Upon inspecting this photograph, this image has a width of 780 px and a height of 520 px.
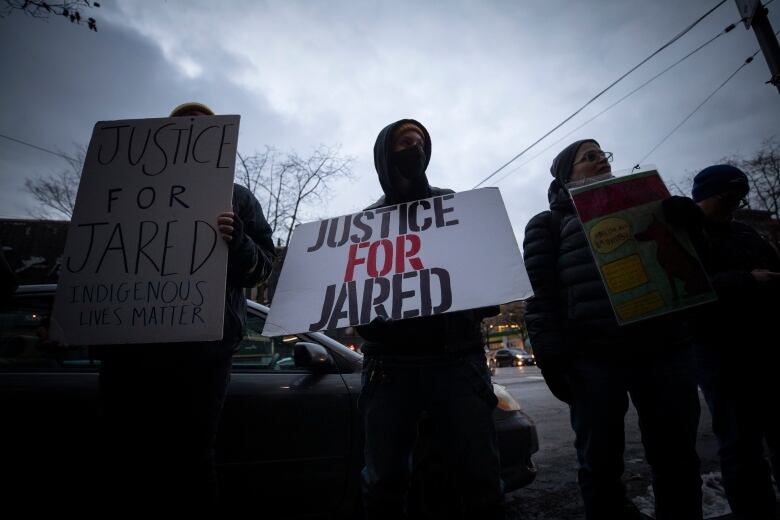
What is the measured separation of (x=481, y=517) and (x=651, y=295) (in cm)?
105

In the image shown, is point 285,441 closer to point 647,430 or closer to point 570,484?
point 647,430

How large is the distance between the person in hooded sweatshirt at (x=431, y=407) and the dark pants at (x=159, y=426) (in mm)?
612

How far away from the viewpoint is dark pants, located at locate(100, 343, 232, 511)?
133cm

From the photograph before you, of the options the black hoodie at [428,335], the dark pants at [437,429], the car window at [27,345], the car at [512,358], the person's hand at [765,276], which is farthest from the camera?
the car at [512,358]

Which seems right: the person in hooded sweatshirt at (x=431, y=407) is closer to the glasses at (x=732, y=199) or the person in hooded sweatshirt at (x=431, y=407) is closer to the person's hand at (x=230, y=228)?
the person's hand at (x=230, y=228)

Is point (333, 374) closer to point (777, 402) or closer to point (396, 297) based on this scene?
point (396, 297)

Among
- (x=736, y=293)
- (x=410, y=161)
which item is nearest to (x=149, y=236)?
(x=410, y=161)

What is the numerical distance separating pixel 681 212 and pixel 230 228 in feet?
6.09

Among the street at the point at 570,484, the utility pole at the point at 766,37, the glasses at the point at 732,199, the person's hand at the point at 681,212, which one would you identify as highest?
the utility pole at the point at 766,37

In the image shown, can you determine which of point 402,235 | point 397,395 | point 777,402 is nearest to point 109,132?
point 402,235

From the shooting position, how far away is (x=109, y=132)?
1664mm

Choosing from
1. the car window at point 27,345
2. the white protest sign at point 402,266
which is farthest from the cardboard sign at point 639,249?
the car window at point 27,345

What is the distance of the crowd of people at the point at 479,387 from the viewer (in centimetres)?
133

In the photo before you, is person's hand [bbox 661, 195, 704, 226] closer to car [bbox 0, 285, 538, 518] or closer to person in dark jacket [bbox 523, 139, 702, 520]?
person in dark jacket [bbox 523, 139, 702, 520]
